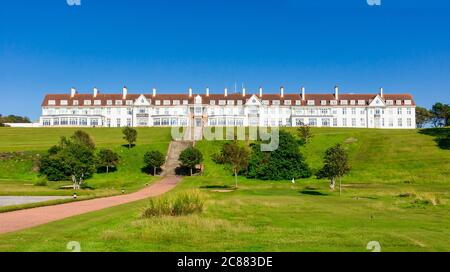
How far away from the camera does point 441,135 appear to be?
83125 mm

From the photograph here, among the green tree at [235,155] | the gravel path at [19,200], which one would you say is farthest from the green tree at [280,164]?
the gravel path at [19,200]

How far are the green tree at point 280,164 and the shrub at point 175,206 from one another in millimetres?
39126

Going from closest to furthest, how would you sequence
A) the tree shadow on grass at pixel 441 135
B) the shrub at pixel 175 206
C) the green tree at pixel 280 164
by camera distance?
1. the shrub at pixel 175 206
2. the green tree at pixel 280 164
3. the tree shadow on grass at pixel 441 135

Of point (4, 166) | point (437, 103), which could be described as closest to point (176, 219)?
point (4, 166)

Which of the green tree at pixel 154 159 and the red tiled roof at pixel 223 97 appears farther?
the red tiled roof at pixel 223 97

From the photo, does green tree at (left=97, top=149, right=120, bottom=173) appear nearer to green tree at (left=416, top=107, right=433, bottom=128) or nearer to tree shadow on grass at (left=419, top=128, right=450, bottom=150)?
tree shadow on grass at (left=419, top=128, right=450, bottom=150)

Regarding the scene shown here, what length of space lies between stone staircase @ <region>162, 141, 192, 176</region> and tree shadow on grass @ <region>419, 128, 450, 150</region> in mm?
47042

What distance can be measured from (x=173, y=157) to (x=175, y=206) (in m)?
56.7

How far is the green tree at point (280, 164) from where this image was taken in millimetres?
62656

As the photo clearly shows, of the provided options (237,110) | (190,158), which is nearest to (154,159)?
(190,158)

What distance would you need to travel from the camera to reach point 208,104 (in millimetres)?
129500

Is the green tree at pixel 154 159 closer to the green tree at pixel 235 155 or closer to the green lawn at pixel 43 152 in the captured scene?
the green lawn at pixel 43 152

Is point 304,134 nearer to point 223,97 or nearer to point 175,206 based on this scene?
point 223,97
